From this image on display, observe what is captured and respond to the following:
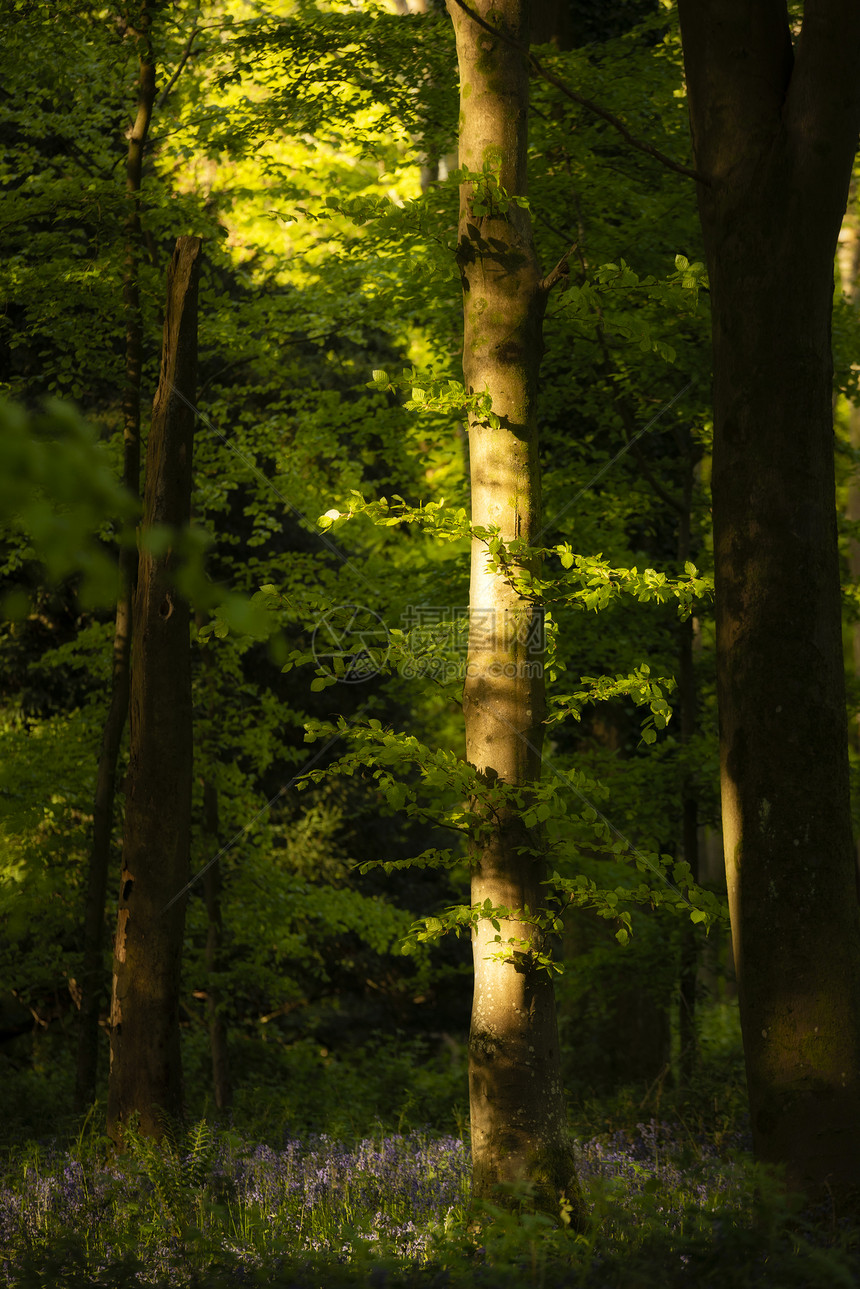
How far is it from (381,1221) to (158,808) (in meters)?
3.73

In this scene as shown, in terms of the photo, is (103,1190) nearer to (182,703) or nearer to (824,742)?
(182,703)

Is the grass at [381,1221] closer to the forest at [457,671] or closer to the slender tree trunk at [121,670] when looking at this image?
the forest at [457,671]

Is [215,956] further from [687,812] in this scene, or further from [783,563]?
[783,563]

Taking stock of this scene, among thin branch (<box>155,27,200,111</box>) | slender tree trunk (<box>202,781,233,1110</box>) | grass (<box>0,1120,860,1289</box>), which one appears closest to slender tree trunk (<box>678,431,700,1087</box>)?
grass (<box>0,1120,860,1289</box>)

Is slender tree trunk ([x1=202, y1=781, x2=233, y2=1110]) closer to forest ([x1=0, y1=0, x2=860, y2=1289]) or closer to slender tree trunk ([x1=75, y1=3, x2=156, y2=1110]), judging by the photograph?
forest ([x1=0, y1=0, x2=860, y2=1289])

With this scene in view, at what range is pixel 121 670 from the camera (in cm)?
950

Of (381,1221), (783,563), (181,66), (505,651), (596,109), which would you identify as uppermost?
(181,66)

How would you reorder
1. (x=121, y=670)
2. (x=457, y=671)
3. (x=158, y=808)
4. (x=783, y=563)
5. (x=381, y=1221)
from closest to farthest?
(x=783, y=563) → (x=381, y=1221) → (x=457, y=671) → (x=158, y=808) → (x=121, y=670)

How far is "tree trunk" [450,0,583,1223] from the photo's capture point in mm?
4742

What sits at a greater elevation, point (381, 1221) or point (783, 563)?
point (783, 563)

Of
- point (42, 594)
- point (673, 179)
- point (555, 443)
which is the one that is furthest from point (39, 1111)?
point (673, 179)

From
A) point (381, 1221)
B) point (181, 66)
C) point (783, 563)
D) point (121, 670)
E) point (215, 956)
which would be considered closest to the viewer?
point (783, 563)

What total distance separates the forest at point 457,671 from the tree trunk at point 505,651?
0.02 meters

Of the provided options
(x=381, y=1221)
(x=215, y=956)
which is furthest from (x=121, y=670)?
(x=381, y=1221)
